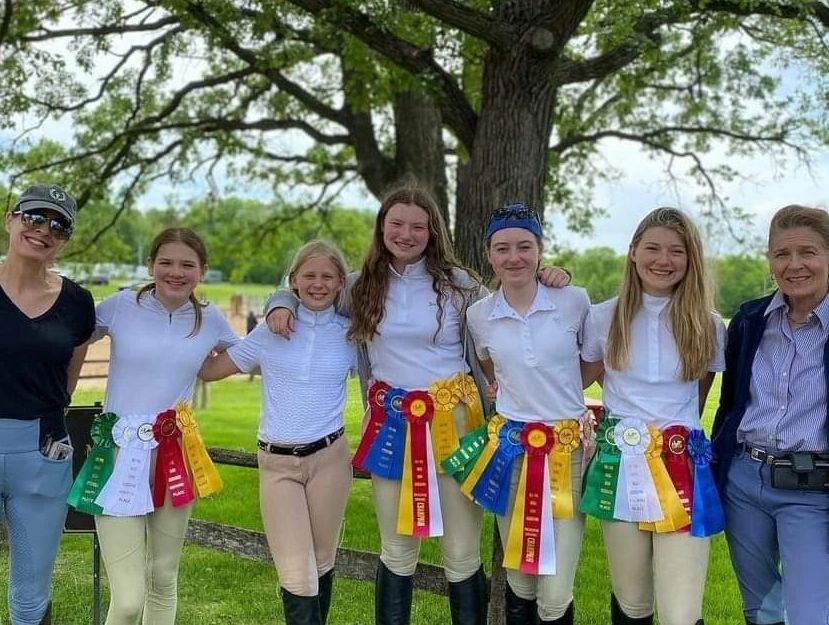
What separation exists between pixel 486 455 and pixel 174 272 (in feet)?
5.03


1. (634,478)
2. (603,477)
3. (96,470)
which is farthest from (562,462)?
(96,470)

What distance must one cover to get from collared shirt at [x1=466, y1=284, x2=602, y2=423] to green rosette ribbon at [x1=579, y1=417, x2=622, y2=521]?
0.60ft

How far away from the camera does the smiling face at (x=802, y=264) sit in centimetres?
306

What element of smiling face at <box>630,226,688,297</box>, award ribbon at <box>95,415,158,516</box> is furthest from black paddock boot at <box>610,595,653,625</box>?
award ribbon at <box>95,415,158,516</box>

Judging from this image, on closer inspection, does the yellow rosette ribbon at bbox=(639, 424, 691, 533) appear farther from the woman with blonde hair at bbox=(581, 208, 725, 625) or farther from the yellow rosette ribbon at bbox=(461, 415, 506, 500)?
the yellow rosette ribbon at bbox=(461, 415, 506, 500)

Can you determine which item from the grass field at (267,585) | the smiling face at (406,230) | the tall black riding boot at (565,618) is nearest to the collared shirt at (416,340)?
the smiling face at (406,230)

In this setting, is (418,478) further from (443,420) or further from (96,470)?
(96,470)

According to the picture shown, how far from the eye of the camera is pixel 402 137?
957cm

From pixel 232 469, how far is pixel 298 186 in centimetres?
517

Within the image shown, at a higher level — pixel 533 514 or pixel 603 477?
pixel 603 477

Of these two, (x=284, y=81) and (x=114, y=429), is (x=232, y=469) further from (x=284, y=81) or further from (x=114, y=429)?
(x=114, y=429)

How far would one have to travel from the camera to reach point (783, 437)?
10.0 feet

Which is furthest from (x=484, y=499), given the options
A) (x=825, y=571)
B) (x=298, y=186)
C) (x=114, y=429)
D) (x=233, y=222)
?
(x=233, y=222)

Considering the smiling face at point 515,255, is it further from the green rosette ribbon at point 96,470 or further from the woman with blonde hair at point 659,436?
the green rosette ribbon at point 96,470
